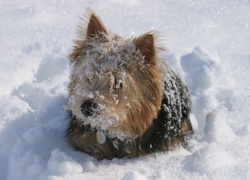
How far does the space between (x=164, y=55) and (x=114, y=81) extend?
3.90ft

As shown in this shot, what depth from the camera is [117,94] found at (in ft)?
12.5

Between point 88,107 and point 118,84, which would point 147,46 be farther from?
point 88,107

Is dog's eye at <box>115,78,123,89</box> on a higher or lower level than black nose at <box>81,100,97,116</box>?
higher

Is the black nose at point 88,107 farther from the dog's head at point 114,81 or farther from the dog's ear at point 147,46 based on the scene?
the dog's ear at point 147,46

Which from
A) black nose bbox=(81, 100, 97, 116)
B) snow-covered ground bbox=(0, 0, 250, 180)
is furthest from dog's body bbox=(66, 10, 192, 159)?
snow-covered ground bbox=(0, 0, 250, 180)

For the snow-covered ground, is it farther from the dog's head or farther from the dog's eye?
the dog's eye

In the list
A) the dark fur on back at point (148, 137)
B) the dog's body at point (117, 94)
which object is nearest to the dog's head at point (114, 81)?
the dog's body at point (117, 94)

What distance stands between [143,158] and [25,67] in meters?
2.15

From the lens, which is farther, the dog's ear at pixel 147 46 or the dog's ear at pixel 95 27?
the dog's ear at pixel 95 27

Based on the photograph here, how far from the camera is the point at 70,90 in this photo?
3994mm

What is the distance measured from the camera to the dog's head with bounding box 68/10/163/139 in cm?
373

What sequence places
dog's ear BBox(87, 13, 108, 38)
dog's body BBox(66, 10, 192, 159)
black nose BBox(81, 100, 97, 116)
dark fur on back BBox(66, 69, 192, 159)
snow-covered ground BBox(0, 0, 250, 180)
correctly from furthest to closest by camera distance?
dark fur on back BBox(66, 69, 192, 159), snow-covered ground BBox(0, 0, 250, 180), dog's ear BBox(87, 13, 108, 38), dog's body BBox(66, 10, 192, 159), black nose BBox(81, 100, 97, 116)

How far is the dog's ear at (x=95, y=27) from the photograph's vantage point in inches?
153

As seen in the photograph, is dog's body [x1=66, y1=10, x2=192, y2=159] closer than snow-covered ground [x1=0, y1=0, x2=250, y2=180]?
Yes
